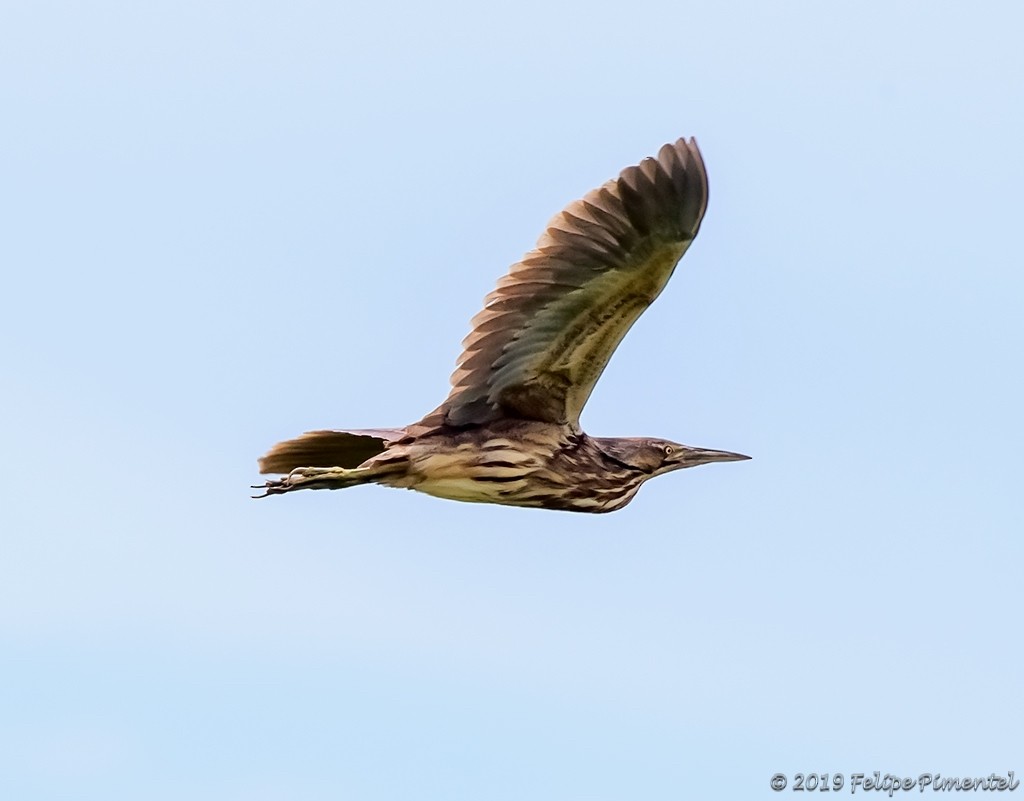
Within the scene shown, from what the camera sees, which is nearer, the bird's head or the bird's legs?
the bird's legs

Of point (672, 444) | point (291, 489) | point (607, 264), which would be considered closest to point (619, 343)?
point (607, 264)

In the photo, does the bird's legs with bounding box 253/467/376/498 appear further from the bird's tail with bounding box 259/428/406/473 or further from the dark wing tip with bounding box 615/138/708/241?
the dark wing tip with bounding box 615/138/708/241

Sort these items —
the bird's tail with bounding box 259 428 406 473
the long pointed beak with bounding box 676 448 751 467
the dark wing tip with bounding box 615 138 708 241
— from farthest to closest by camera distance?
the long pointed beak with bounding box 676 448 751 467
the bird's tail with bounding box 259 428 406 473
the dark wing tip with bounding box 615 138 708 241

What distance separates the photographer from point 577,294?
6.63 meters

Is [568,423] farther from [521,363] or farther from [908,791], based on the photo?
[908,791]

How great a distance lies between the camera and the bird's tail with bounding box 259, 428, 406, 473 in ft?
23.1

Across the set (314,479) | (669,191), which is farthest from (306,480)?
(669,191)

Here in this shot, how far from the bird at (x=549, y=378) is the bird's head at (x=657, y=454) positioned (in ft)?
0.04

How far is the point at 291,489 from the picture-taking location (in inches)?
265

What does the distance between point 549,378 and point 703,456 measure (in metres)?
1.02

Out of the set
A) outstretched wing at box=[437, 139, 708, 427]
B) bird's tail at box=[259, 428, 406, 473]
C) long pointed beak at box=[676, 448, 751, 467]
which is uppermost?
outstretched wing at box=[437, 139, 708, 427]

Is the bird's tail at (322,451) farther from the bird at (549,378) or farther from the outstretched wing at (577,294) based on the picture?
the outstretched wing at (577,294)

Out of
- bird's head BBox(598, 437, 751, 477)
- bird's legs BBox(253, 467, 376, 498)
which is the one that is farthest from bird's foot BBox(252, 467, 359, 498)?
bird's head BBox(598, 437, 751, 477)

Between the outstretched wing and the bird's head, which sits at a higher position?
the outstretched wing
